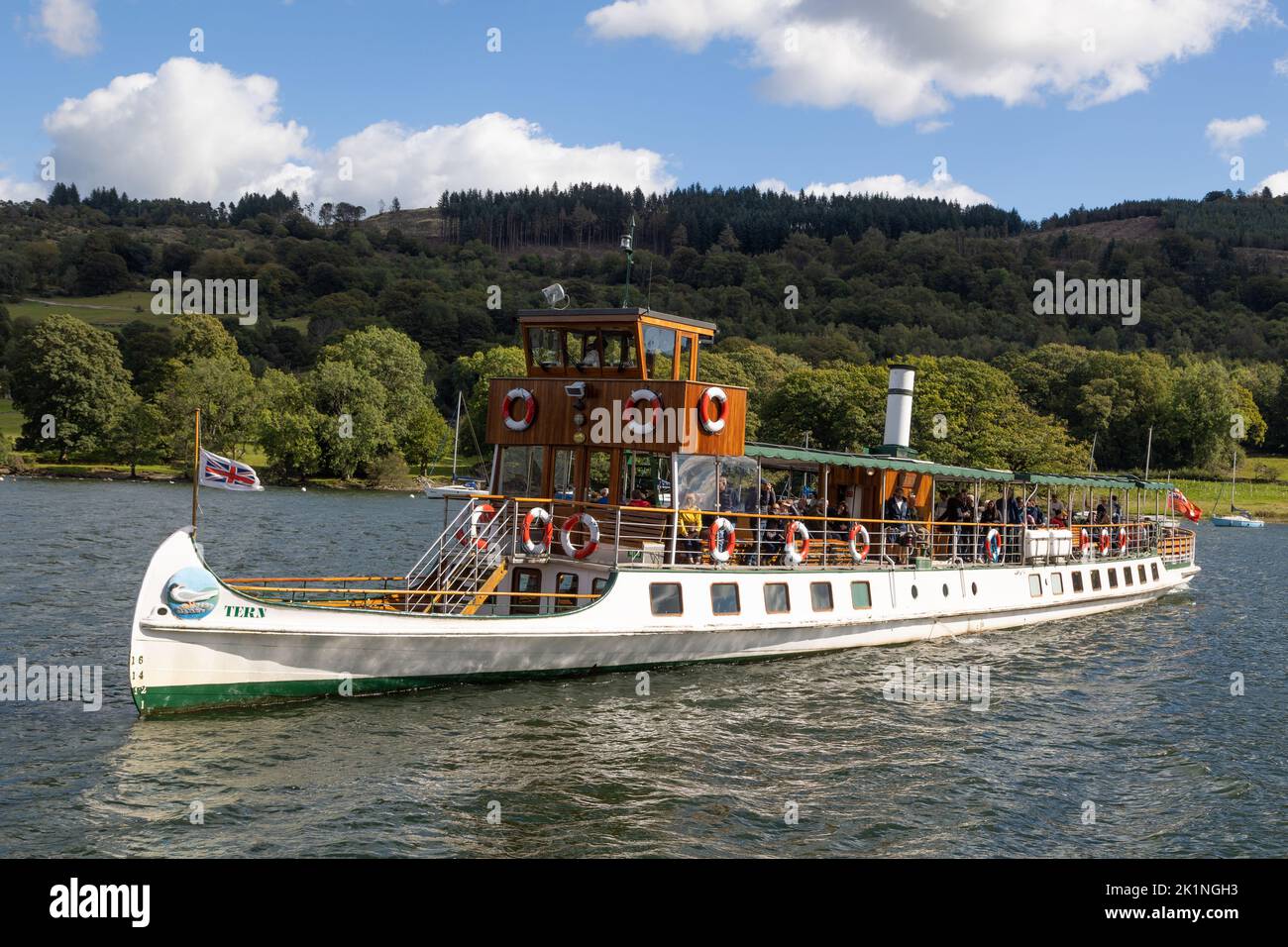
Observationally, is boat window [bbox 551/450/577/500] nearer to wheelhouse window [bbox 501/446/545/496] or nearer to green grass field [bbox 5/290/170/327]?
wheelhouse window [bbox 501/446/545/496]

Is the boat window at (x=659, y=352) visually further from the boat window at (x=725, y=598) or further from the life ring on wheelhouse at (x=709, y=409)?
the boat window at (x=725, y=598)

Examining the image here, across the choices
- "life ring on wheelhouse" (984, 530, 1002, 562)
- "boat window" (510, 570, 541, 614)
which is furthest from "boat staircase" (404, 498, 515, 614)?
"life ring on wheelhouse" (984, 530, 1002, 562)

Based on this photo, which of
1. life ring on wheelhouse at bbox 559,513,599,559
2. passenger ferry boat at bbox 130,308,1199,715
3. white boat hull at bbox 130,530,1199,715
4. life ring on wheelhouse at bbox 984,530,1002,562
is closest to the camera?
white boat hull at bbox 130,530,1199,715

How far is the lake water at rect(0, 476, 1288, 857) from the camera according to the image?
15719 mm

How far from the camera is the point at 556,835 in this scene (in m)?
15.7

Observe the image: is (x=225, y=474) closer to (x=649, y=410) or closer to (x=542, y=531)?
(x=542, y=531)

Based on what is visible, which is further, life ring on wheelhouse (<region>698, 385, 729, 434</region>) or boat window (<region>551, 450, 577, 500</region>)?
boat window (<region>551, 450, 577, 500</region>)

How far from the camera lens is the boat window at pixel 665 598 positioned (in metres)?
24.3

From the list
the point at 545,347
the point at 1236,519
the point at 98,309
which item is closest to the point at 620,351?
the point at 545,347

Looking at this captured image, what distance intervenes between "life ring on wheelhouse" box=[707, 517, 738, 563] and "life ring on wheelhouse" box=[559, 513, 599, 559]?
2.63 m

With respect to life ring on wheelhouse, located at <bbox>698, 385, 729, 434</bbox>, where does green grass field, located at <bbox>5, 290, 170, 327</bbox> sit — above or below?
above
